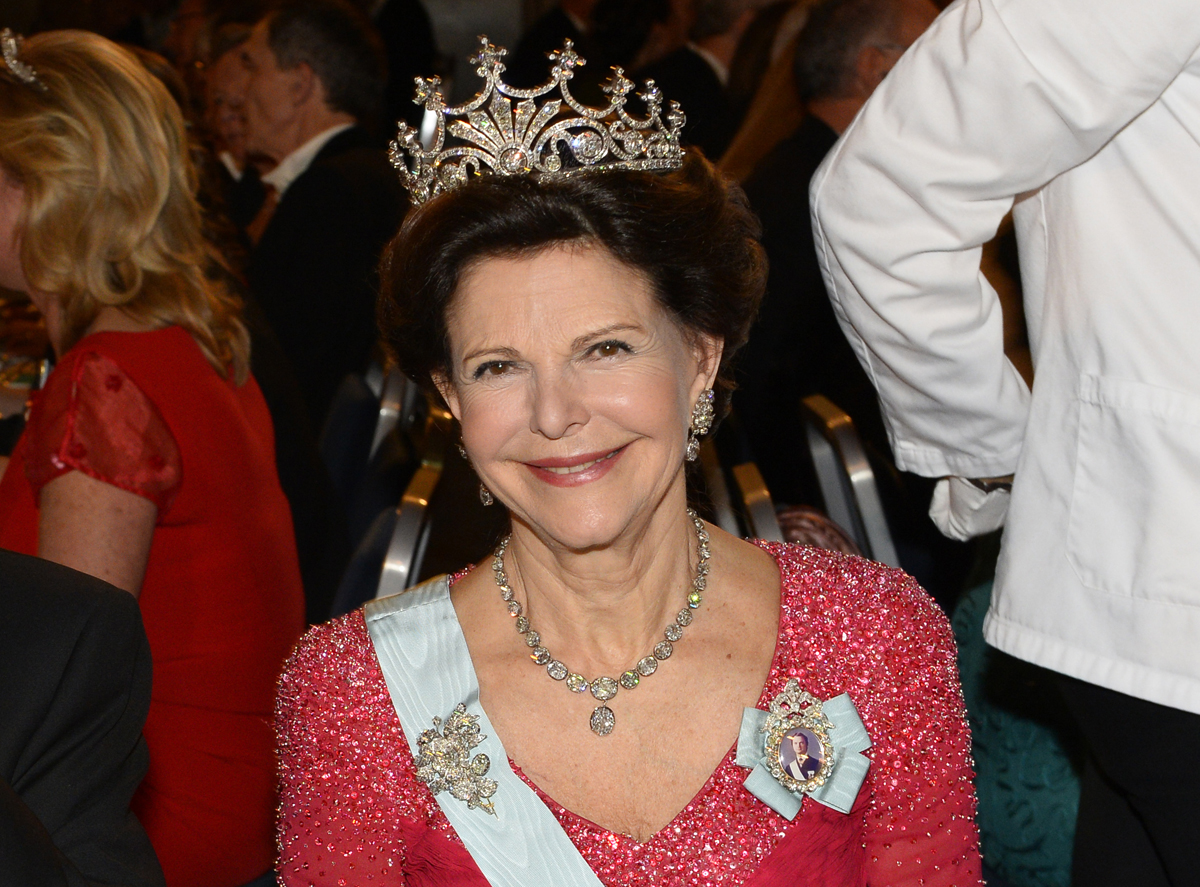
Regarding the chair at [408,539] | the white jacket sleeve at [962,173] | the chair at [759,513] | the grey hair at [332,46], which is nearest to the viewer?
the white jacket sleeve at [962,173]

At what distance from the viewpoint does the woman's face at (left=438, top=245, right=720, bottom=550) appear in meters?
1.55

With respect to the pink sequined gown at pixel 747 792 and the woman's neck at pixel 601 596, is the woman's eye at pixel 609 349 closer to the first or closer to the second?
the woman's neck at pixel 601 596

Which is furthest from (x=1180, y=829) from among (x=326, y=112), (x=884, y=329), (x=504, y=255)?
(x=326, y=112)

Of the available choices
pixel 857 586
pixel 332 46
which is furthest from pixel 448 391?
pixel 332 46

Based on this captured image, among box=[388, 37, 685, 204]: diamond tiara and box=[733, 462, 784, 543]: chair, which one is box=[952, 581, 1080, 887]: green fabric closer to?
box=[733, 462, 784, 543]: chair

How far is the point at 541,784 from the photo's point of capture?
158 centimetres

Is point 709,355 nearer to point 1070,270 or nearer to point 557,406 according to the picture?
point 557,406

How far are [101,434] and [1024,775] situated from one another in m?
1.58

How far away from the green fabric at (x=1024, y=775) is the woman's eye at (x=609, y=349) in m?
0.94

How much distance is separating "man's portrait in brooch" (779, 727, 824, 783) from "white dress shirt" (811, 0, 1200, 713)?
10.1 inches

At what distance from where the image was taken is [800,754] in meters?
1.56

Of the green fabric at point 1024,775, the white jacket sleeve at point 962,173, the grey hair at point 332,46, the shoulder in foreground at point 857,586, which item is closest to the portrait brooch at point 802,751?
the shoulder in foreground at point 857,586

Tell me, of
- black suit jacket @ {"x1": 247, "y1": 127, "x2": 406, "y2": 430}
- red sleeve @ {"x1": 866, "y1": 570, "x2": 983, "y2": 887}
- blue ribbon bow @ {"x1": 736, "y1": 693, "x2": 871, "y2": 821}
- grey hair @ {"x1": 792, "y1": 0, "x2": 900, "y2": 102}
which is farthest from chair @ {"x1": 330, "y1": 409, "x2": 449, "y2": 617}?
grey hair @ {"x1": 792, "y1": 0, "x2": 900, "y2": 102}

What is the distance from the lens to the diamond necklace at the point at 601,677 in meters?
1.62
